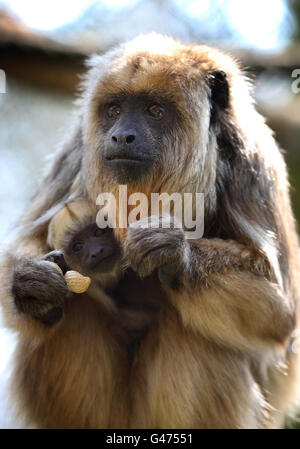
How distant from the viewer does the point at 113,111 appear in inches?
Answer: 170

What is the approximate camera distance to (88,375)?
14.3ft

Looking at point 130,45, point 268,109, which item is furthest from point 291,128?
point 130,45

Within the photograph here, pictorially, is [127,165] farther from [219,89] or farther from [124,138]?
[219,89]

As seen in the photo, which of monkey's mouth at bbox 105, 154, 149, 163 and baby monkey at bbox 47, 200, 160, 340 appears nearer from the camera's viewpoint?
monkey's mouth at bbox 105, 154, 149, 163

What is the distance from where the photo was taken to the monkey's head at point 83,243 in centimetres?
424

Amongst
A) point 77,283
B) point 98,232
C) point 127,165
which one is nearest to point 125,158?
point 127,165

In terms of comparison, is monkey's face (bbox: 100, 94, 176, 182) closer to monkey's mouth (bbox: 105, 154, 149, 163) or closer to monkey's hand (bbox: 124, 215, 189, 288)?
monkey's mouth (bbox: 105, 154, 149, 163)

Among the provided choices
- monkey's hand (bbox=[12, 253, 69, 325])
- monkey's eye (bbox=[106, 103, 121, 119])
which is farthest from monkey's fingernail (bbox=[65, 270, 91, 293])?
monkey's eye (bbox=[106, 103, 121, 119])

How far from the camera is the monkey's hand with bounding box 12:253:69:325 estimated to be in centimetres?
380

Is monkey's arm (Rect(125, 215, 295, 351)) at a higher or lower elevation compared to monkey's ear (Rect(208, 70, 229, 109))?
lower

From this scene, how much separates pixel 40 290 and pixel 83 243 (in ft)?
1.89

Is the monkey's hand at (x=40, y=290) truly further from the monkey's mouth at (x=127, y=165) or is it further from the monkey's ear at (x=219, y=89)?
the monkey's ear at (x=219, y=89)

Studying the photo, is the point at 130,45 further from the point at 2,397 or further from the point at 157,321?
the point at 2,397
